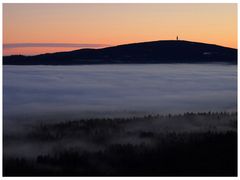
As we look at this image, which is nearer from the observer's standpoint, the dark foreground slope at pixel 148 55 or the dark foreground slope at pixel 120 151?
the dark foreground slope at pixel 120 151

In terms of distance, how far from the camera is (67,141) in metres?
37.3

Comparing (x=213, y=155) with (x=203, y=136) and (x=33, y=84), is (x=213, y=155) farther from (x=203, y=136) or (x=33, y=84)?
(x=33, y=84)

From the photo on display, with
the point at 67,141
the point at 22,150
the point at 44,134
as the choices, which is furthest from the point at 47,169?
the point at 44,134

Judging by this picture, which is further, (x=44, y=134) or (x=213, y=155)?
(x=44, y=134)

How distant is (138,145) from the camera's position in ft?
117

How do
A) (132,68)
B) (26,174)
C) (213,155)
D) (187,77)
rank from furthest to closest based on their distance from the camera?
(132,68) → (187,77) → (213,155) → (26,174)

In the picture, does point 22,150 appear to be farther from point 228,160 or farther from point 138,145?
point 228,160

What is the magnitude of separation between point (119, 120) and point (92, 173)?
24.4m

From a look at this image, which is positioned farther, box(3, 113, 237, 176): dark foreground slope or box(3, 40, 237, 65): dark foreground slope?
box(3, 40, 237, 65): dark foreground slope

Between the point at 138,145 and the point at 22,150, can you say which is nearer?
the point at 22,150

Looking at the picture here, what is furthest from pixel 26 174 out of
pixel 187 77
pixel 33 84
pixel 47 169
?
pixel 187 77

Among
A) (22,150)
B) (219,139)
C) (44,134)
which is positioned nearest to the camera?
(22,150)

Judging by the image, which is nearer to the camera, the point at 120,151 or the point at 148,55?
the point at 120,151

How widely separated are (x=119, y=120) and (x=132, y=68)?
8218cm
